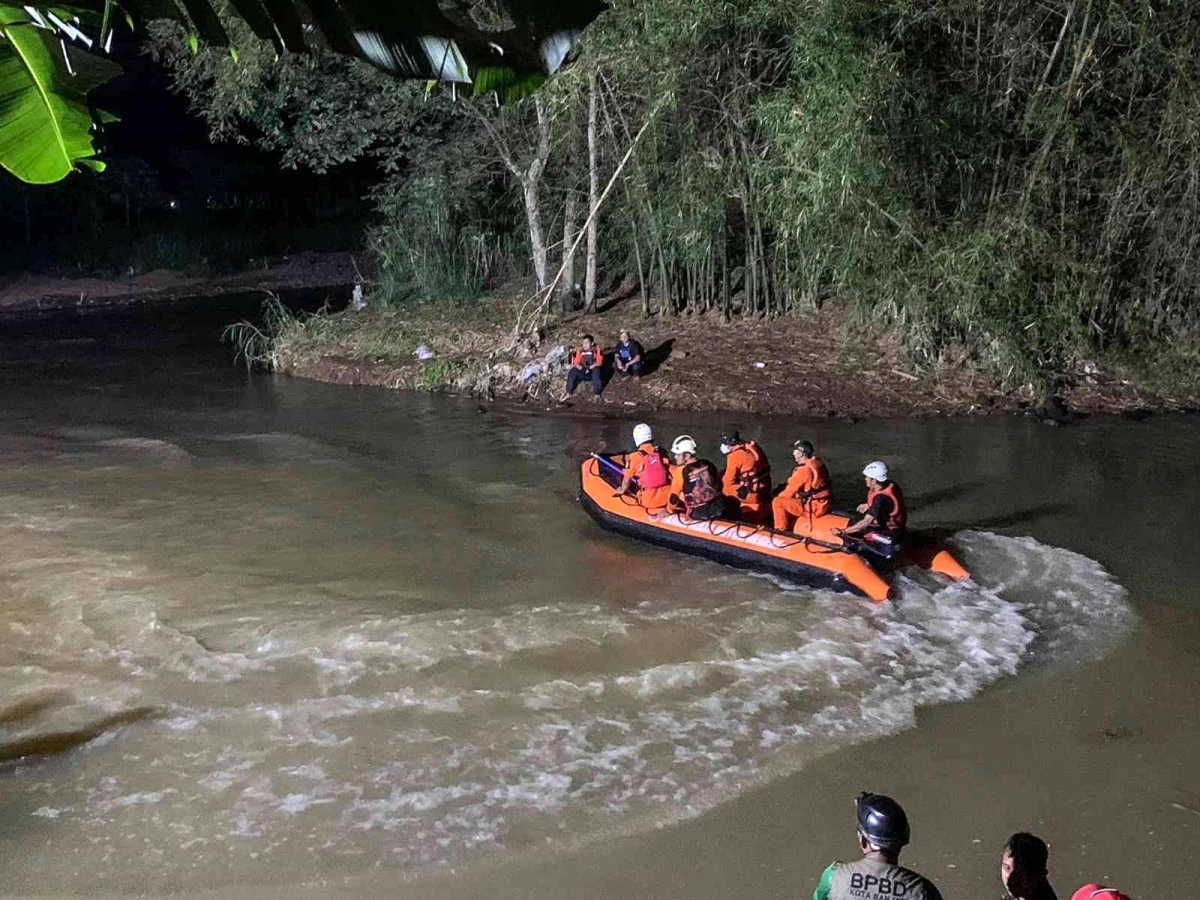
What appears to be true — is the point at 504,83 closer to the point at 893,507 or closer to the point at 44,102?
the point at 44,102

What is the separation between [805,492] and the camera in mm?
7852

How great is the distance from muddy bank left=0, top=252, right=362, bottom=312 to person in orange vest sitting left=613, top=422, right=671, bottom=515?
13.9 metres

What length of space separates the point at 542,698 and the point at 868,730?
1646mm

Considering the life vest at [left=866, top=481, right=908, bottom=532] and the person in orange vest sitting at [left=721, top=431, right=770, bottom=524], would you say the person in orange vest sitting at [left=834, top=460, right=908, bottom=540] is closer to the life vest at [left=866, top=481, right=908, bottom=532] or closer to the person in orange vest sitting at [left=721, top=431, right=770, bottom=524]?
the life vest at [left=866, top=481, right=908, bottom=532]

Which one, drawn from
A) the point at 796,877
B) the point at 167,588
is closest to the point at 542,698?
the point at 796,877

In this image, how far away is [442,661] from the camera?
6484mm

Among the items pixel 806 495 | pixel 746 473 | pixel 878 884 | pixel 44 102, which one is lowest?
pixel 878 884

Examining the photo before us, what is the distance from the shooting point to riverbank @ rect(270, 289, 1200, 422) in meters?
12.1

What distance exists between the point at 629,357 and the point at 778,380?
1700 mm

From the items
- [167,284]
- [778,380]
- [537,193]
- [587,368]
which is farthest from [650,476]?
[167,284]

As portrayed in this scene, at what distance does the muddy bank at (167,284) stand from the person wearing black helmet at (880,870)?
1933 cm

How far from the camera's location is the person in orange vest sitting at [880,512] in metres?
7.25

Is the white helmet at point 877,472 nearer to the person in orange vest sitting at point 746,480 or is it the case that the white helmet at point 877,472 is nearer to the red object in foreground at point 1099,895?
the person in orange vest sitting at point 746,480

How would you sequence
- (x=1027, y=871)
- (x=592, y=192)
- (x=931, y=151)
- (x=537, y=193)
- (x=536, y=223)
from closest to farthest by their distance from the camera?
1. (x=1027, y=871)
2. (x=931, y=151)
3. (x=592, y=192)
4. (x=536, y=223)
5. (x=537, y=193)
